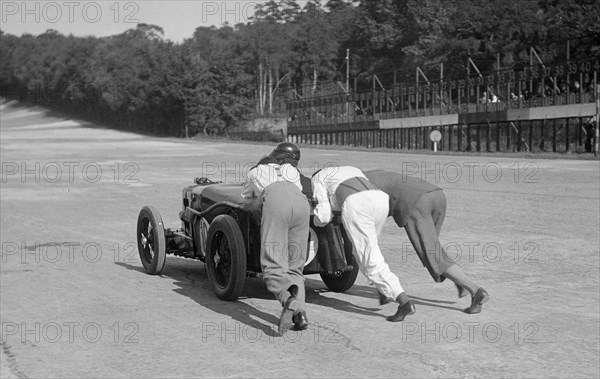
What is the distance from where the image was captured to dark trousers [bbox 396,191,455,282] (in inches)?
298

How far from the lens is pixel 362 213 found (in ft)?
23.8

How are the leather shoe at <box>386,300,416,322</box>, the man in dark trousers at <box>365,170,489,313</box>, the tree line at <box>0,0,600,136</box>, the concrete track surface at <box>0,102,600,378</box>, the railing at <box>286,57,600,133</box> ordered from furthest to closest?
the tree line at <box>0,0,600,136</box>, the railing at <box>286,57,600,133</box>, the man in dark trousers at <box>365,170,489,313</box>, the leather shoe at <box>386,300,416,322</box>, the concrete track surface at <box>0,102,600,378</box>

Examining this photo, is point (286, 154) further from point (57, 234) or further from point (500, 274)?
point (57, 234)

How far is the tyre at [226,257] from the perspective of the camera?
312 inches

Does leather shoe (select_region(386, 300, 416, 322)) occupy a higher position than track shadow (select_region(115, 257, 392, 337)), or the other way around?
leather shoe (select_region(386, 300, 416, 322))

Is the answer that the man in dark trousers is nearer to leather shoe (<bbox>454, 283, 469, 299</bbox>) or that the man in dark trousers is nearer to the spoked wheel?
leather shoe (<bbox>454, 283, 469, 299</bbox>)

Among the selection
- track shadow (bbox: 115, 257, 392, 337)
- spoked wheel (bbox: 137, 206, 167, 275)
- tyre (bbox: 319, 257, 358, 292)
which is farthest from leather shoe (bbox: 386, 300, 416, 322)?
spoked wheel (bbox: 137, 206, 167, 275)

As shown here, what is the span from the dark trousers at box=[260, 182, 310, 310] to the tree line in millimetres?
63040

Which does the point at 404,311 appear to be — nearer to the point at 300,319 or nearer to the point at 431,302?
the point at 300,319

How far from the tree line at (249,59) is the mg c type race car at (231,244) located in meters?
61.0

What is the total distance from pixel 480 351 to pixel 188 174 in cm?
2484

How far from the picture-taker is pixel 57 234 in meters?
14.9

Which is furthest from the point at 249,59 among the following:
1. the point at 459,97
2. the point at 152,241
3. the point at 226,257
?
the point at 226,257

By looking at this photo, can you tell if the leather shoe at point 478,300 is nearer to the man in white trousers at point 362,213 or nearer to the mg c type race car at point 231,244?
the man in white trousers at point 362,213
